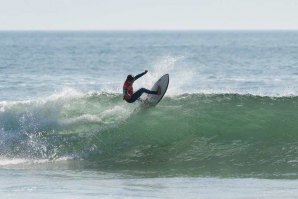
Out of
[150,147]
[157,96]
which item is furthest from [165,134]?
[157,96]

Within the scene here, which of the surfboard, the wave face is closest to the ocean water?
the wave face

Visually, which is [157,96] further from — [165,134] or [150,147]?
[150,147]

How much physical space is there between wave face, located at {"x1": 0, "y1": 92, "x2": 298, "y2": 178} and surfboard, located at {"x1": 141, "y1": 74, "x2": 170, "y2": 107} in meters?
0.23

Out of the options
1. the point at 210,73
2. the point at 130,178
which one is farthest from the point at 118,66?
the point at 130,178

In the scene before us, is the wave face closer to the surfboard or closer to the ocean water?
the ocean water

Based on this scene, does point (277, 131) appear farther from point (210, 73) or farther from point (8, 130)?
point (210, 73)

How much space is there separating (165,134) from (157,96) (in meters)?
1.78

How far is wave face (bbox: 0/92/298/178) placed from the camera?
17.9 m

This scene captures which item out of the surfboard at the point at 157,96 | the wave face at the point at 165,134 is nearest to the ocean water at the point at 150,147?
the wave face at the point at 165,134

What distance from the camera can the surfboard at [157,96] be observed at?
21658 millimetres

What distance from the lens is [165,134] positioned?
20.5 metres

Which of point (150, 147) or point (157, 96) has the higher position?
point (157, 96)

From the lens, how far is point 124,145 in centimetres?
1984

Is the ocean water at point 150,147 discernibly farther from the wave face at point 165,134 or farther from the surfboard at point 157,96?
the surfboard at point 157,96
